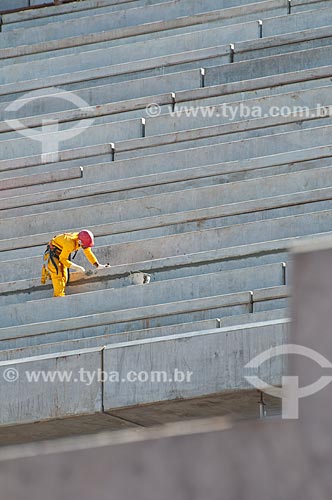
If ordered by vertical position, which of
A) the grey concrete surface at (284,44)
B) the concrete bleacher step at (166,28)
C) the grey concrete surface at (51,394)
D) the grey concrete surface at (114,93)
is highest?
the concrete bleacher step at (166,28)

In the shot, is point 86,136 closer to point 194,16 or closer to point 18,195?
point 18,195

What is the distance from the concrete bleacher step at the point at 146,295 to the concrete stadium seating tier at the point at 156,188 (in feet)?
0.04

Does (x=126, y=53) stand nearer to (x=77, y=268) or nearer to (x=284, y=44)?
(x=284, y=44)

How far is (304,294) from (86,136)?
13125 millimetres

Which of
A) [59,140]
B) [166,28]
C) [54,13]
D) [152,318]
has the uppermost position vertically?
[54,13]

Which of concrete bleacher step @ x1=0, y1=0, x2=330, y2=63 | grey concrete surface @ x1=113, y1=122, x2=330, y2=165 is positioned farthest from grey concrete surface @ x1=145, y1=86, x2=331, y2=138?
concrete bleacher step @ x1=0, y1=0, x2=330, y2=63

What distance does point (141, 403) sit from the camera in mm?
11312

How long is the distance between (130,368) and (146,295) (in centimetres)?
173

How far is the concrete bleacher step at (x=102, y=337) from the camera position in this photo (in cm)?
1193

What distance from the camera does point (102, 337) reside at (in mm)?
12430

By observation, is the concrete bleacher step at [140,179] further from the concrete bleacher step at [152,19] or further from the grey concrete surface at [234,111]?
the concrete bleacher step at [152,19]

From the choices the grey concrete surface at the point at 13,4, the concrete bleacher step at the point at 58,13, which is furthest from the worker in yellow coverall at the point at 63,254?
the grey concrete surface at the point at 13,4

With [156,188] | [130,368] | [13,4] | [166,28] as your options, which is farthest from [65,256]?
[13,4]

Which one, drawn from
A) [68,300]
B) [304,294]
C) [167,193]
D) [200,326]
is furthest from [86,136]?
[304,294]
